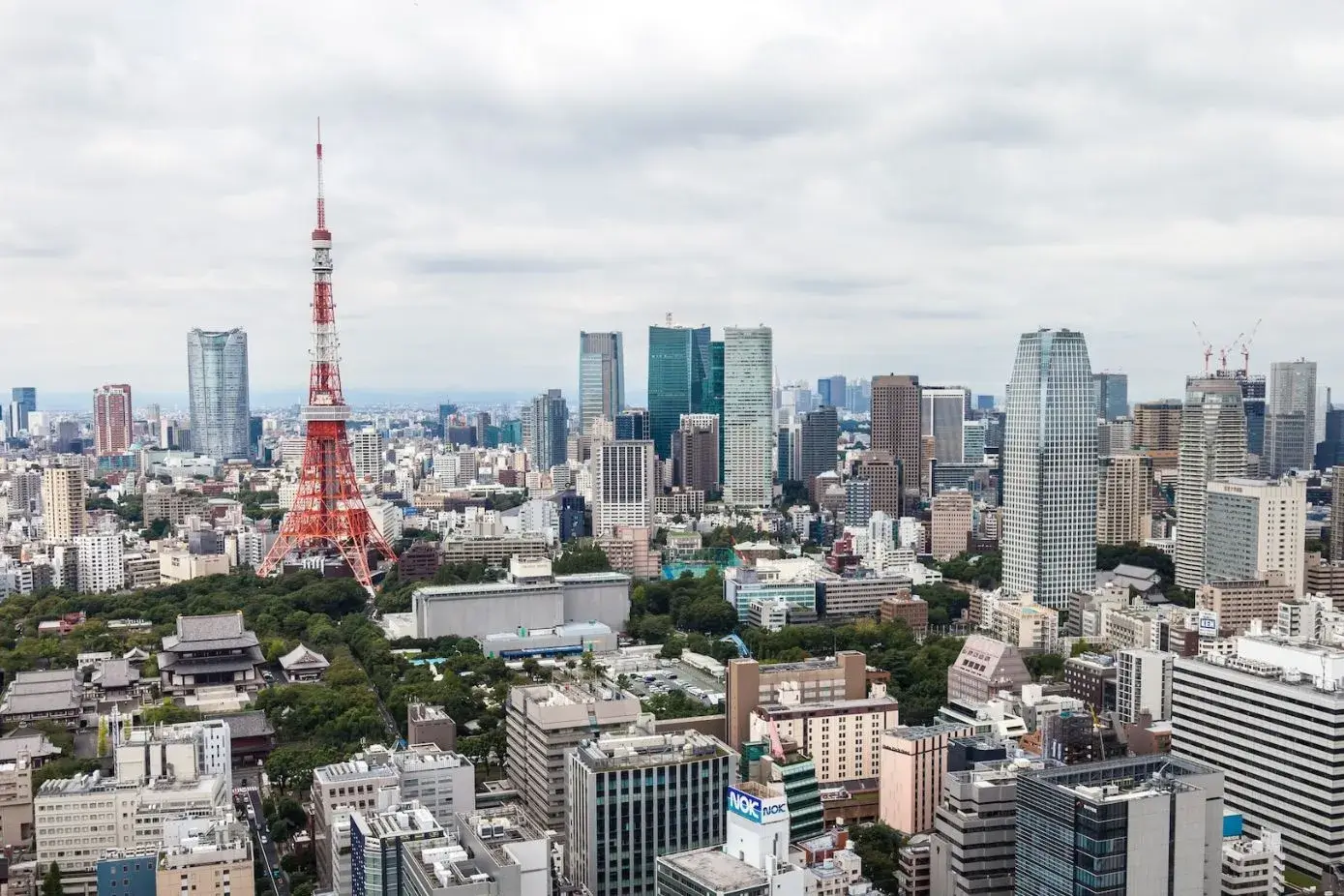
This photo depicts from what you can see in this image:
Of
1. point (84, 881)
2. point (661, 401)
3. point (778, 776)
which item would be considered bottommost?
point (84, 881)

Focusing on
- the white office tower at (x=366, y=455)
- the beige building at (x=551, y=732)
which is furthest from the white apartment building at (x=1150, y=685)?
the white office tower at (x=366, y=455)

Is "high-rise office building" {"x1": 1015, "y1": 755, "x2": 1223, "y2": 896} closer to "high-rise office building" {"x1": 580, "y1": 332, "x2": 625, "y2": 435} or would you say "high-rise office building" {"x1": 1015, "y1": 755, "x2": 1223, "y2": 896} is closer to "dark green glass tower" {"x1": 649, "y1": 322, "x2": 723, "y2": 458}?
"dark green glass tower" {"x1": 649, "y1": 322, "x2": 723, "y2": 458}

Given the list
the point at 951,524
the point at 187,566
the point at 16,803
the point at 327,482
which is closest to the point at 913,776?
the point at 16,803

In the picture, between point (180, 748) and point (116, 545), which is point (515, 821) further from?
point (116, 545)

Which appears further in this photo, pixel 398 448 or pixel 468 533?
pixel 398 448

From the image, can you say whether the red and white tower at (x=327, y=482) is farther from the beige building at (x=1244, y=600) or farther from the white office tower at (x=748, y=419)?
the white office tower at (x=748, y=419)

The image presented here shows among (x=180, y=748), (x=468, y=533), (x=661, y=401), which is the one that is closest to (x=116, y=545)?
(x=468, y=533)
